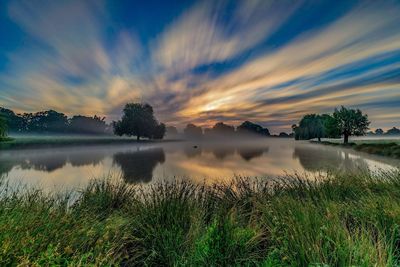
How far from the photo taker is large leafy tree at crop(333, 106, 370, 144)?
2484 inches

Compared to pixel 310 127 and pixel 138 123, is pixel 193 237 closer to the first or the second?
pixel 138 123

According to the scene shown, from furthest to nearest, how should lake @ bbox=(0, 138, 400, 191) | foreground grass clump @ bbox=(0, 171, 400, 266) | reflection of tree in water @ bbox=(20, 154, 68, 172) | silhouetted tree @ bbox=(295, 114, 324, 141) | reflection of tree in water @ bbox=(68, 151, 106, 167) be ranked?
silhouetted tree @ bbox=(295, 114, 324, 141) < reflection of tree in water @ bbox=(68, 151, 106, 167) < reflection of tree in water @ bbox=(20, 154, 68, 172) < lake @ bbox=(0, 138, 400, 191) < foreground grass clump @ bbox=(0, 171, 400, 266)

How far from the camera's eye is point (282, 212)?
15.0 feet

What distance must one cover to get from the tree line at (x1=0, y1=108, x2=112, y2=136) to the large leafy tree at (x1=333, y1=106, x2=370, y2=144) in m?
122

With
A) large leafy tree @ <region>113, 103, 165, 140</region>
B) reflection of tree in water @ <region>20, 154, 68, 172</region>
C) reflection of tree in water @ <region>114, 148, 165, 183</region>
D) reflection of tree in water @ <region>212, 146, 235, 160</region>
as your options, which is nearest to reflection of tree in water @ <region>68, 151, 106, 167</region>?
reflection of tree in water @ <region>20, 154, 68, 172</region>

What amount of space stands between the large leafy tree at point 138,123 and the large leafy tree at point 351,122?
60.9m

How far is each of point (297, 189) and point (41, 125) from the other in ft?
452

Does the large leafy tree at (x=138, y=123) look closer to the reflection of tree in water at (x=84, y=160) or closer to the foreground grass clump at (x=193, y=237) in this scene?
the reflection of tree in water at (x=84, y=160)

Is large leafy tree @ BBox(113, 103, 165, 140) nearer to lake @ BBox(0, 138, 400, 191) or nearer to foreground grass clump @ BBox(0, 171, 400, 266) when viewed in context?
lake @ BBox(0, 138, 400, 191)

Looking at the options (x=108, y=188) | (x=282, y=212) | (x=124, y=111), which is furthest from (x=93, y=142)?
(x=282, y=212)

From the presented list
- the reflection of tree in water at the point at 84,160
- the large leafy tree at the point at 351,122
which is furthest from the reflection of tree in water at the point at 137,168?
the large leafy tree at the point at 351,122

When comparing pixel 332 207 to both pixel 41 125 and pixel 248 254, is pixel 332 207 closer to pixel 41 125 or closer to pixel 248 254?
pixel 248 254

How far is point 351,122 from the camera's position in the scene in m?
63.4

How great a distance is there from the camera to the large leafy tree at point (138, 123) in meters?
76.6
